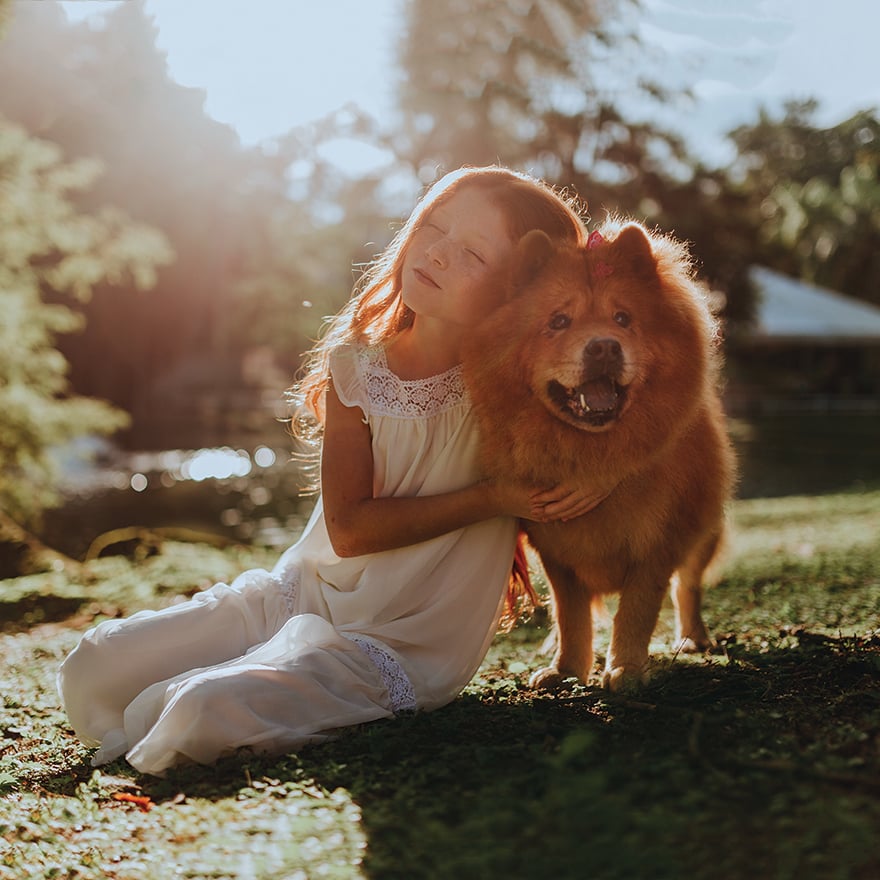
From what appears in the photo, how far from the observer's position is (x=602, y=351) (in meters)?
2.91

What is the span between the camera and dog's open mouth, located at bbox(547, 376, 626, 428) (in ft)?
9.91

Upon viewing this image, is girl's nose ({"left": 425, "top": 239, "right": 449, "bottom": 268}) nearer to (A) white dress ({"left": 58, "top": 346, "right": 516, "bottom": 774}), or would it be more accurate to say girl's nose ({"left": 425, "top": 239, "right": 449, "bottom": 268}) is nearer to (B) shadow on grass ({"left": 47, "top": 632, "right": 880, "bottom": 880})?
(A) white dress ({"left": 58, "top": 346, "right": 516, "bottom": 774})

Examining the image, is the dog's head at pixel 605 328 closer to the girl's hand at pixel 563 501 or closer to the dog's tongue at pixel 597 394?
the dog's tongue at pixel 597 394

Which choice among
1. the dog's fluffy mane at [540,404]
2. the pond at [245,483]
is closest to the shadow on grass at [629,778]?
the dog's fluffy mane at [540,404]

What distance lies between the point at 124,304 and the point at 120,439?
3232 mm

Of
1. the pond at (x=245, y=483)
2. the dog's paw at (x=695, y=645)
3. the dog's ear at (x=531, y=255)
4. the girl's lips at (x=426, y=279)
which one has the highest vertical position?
the dog's ear at (x=531, y=255)

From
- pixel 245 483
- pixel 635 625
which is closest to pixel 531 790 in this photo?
pixel 635 625

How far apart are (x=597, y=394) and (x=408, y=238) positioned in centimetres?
95

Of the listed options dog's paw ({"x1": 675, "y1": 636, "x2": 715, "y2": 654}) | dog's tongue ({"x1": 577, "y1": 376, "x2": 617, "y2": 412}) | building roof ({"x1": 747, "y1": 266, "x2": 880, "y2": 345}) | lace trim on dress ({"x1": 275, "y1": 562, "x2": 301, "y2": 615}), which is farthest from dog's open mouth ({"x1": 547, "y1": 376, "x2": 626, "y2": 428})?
building roof ({"x1": 747, "y1": 266, "x2": 880, "y2": 345})

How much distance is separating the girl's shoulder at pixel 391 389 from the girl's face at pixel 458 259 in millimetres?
227

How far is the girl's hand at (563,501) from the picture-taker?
3186 millimetres

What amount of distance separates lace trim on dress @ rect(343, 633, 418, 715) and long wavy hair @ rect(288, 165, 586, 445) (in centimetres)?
95

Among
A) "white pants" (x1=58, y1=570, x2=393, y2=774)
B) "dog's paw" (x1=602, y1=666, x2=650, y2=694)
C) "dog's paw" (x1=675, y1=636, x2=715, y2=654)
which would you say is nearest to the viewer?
"white pants" (x1=58, y1=570, x2=393, y2=774)

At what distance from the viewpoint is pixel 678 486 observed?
11.2 feet
